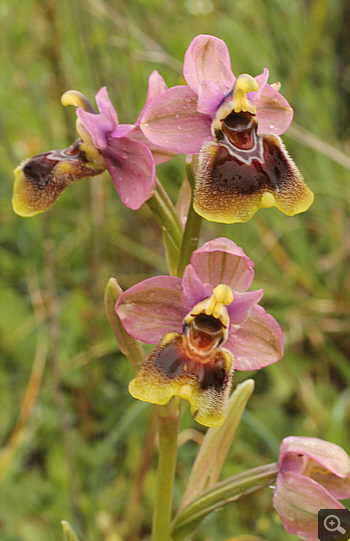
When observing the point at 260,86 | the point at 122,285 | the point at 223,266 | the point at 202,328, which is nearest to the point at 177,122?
the point at 260,86

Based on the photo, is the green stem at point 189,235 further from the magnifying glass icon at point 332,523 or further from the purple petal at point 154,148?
the magnifying glass icon at point 332,523

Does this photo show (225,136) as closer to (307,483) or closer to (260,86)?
(260,86)

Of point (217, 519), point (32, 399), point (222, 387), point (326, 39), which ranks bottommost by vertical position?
point (217, 519)

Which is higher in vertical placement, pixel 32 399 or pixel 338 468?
pixel 338 468

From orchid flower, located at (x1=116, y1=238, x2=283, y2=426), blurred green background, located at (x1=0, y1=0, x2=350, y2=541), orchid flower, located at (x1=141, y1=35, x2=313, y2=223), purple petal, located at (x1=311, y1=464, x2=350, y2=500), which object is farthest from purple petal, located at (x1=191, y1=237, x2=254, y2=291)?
blurred green background, located at (x1=0, y1=0, x2=350, y2=541)

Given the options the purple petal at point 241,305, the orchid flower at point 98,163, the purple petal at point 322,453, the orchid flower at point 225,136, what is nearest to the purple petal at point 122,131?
the orchid flower at point 98,163

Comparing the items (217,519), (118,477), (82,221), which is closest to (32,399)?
(118,477)

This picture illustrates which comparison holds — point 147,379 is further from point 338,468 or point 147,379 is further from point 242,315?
point 338,468
